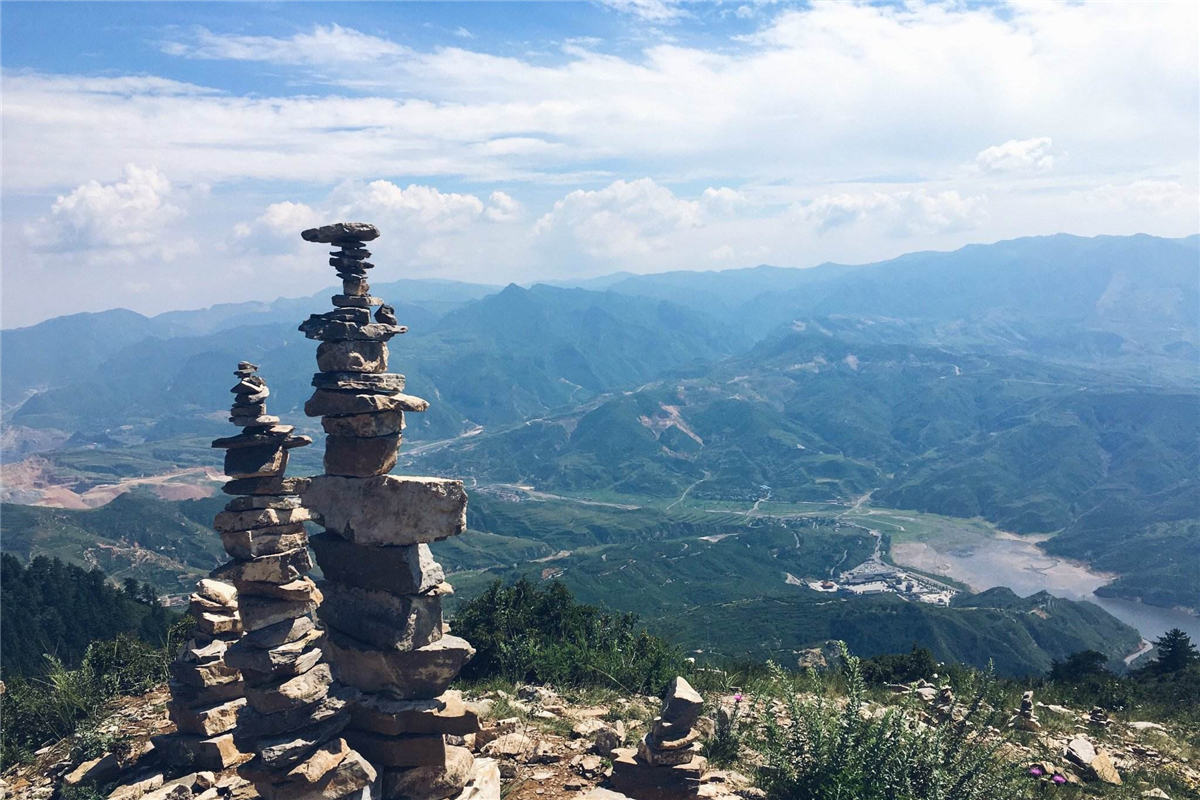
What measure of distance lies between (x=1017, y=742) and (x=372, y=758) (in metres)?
17.6

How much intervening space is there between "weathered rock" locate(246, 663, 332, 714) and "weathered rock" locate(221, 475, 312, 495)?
582 cm

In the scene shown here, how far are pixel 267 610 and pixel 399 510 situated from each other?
4843mm

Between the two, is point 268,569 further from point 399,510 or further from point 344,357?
point 344,357

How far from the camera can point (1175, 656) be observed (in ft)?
123

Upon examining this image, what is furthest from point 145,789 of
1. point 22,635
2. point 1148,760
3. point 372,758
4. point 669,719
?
point 22,635

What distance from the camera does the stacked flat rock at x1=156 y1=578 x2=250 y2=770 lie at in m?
17.9

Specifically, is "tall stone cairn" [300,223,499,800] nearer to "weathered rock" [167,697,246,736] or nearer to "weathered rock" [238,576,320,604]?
"weathered rock" [238,576,320,604]

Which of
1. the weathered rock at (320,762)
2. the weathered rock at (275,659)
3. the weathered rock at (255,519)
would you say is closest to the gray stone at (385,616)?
the weathered rock at (275,659)

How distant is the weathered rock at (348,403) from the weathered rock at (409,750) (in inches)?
290

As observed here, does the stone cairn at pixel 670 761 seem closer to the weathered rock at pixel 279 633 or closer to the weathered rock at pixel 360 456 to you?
the weathered rock at pixel 279 633

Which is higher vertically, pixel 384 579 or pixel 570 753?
pixel 384 579

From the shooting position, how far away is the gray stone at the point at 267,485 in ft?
64.8

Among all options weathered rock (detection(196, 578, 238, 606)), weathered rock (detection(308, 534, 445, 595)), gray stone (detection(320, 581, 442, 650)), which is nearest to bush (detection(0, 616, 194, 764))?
weathered rock (detection(196, 578, 238, 606))

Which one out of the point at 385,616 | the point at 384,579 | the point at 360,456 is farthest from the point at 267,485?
the point at 385,616
